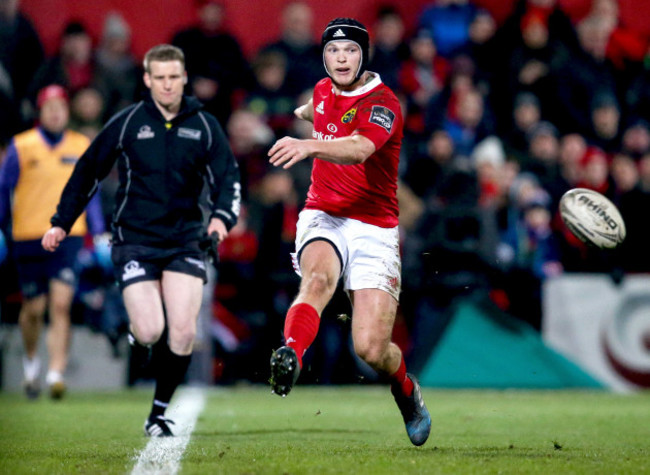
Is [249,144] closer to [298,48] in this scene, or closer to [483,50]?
[298,48]

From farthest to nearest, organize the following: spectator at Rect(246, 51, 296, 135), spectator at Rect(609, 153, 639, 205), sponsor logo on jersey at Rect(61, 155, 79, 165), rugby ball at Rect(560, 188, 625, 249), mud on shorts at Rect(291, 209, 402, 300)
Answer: spectator at Rect(246, 51, 296, 135)
spectator at Rect(609, 153, 639, 205)
sponsor logo on jersey at Rect(61, 155, 79, 165)
rugby ball at Rect(560, 188, 625, 249)
mud on shorts at Rect(291, 209, 402, 300)

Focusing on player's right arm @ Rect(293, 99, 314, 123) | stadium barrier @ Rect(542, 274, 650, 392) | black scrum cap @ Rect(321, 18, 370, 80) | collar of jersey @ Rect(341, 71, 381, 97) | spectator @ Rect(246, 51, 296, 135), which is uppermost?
black scrum cap @ Rect(321, 18, 370, 80)

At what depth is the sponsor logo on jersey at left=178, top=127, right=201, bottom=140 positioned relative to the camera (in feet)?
25.8

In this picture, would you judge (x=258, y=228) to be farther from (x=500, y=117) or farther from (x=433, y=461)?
(x=433, y=461)

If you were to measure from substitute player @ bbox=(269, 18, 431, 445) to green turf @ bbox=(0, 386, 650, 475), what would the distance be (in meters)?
0.65

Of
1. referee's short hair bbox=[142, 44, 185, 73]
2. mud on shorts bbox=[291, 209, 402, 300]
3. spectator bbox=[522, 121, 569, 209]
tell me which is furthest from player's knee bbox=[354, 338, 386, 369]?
spectator bbox=[522, 121, 569, 209]

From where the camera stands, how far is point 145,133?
780 centimetres

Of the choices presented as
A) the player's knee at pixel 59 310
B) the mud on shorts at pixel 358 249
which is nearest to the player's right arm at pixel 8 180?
the player's knee at pixel 59 310

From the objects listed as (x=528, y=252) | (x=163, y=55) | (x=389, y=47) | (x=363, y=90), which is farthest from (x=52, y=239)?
(x=389, y=47)

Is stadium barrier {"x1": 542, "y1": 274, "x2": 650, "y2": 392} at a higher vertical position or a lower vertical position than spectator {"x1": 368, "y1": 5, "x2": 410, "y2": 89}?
lower

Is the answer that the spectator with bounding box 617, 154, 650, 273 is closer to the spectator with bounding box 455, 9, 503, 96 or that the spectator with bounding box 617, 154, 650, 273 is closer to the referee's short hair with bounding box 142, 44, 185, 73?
the spectator with bounding box 455, 9, 503, 96

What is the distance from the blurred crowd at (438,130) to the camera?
1282cm

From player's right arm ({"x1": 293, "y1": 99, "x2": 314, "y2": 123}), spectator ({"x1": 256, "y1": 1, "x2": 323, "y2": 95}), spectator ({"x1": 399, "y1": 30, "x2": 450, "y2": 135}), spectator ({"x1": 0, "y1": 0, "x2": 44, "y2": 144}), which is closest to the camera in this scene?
player's right arm ({"x1": 293, "y1": 99, "x2": 314, "y2": 123})

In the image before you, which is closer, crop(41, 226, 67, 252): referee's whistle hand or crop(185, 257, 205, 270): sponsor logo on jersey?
crop(41, 226, 67, 252): referee's whistle hand
